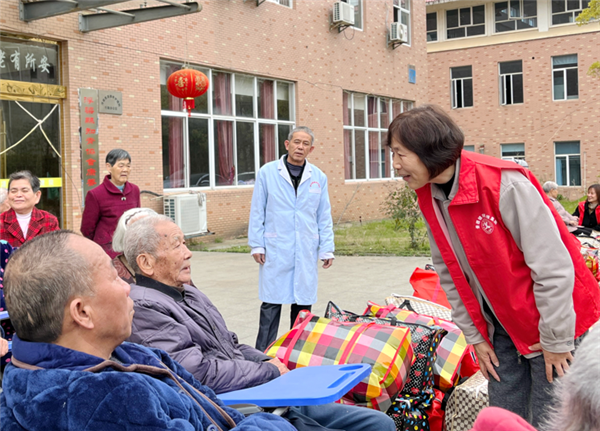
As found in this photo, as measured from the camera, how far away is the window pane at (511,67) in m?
28.9

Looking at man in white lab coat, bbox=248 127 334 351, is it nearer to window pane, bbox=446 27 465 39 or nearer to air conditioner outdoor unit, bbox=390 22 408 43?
air conditioner outdoor unit, bbox=390 22 408 43

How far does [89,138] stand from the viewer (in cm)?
1127

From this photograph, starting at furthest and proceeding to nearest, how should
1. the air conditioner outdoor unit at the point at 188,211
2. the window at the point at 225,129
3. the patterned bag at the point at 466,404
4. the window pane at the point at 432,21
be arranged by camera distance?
the window pane at the point at 432,21
the window at the point at 225,129
the air conditioner outdoor unit at the point at 188,211
the patterned bag at the point at 466,404

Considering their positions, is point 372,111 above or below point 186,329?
above

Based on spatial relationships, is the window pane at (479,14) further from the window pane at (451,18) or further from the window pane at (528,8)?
the window pane at (528,8)

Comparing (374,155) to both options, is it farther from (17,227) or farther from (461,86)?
(17,227)

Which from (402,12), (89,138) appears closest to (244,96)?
(89,138)

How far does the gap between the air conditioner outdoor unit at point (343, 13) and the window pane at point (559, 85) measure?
14.7 meters

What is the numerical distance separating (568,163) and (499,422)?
29.6 metres

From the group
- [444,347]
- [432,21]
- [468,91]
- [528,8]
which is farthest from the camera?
[432,21]

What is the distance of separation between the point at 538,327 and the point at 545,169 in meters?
28.4

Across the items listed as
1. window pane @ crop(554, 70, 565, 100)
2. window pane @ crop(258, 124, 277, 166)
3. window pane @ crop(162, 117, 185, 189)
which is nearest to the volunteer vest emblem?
window pane @ crop(162, 117, 185, 189)

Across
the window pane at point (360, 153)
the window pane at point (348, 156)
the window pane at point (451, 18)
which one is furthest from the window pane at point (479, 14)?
the window pane at point (348, 156)

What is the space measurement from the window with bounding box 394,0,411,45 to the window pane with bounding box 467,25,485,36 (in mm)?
9564
